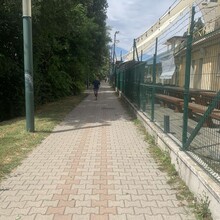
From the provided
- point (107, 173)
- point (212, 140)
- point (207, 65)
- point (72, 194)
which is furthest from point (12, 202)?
point (207, 65)

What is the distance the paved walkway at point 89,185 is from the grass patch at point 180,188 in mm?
109

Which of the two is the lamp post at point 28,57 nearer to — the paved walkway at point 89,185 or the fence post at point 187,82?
the paved walkway at point 89,185

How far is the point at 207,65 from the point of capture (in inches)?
190

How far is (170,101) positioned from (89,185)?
119 inches

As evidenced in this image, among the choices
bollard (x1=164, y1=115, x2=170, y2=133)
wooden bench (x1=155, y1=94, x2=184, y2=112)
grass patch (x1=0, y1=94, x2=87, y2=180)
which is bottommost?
grass patch (x1=0, y1=94, x2=87, y2=180)

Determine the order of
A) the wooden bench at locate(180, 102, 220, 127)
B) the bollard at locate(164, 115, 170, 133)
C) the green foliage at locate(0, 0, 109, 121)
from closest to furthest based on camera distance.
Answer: the wooden bench at locate(180, 102, 220, 127) → the bollard at locate(164, 115, 170, 133) → the green foliage at locate(0, 0, 109, 121)

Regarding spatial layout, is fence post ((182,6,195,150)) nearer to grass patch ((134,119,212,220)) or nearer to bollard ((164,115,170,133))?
grass patch ((134,119,212,220))

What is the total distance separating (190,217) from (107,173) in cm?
203

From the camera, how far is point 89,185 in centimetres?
512

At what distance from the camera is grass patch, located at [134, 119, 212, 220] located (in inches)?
157

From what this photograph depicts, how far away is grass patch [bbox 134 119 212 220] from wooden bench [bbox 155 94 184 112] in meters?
0.91

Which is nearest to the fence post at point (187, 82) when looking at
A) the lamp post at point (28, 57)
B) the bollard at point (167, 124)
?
the bollard at point (167, 124)

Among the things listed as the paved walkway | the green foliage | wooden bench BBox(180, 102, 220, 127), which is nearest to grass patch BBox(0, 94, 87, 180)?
the paved walkway

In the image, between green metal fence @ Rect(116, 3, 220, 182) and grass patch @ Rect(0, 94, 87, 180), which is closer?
green metal fence @ Rect(116, 3, 220, 182)
